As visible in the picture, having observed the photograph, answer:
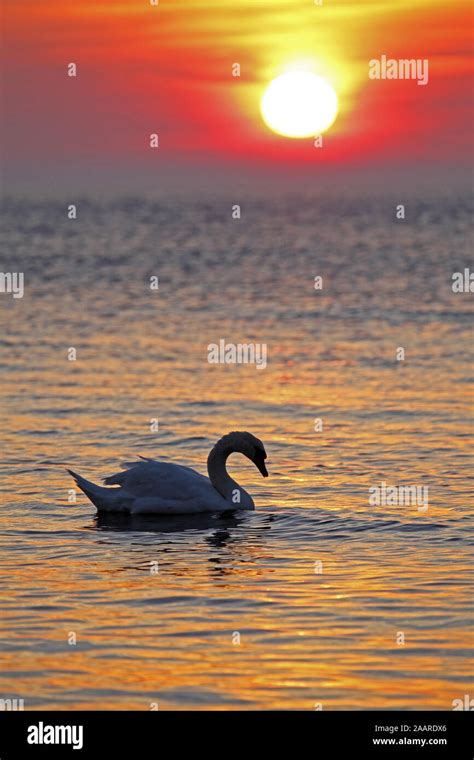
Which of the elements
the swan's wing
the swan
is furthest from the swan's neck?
the swan's wing

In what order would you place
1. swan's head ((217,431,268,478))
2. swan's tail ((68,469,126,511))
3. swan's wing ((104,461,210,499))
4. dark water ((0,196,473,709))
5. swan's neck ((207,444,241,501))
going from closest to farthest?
1. dark water ((0,196,473,709))
2. swan's tail ((68,469,126,511))
3. swan's wing ((104,461,210,499))
4. swan's neck ((207,444,241,501))
5. swan's head ((217,431,268,478))

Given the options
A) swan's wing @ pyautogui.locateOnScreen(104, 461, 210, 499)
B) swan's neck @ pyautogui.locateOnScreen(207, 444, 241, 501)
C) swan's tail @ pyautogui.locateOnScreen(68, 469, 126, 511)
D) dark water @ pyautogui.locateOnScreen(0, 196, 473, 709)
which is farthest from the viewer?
swan's neck @ pyautogui.locateOnScreen(207, 444, 241, 501)

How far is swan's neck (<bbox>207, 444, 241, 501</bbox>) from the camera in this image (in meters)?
17.3

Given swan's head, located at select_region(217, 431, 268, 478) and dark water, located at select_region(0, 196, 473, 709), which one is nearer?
dark water, located at select_region(0, 196, 473, 709)

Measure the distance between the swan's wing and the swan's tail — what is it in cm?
23

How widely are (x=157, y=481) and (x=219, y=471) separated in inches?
34.7

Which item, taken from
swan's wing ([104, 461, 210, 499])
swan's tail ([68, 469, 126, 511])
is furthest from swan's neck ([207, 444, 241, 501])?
swan's tail ([68, 469, 126, 511])

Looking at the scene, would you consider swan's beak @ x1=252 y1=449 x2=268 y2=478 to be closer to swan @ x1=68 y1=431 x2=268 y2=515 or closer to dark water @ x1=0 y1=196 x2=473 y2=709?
dark water @ x1=0 y1=196 x2=473 y2=709

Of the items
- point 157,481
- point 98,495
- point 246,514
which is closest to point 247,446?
point 246,514

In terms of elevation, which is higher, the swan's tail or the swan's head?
the swan's head

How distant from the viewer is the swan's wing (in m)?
16.9

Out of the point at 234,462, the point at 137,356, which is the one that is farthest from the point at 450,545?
the point at 137,356

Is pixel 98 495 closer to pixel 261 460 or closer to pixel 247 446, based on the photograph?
pixel 247 446

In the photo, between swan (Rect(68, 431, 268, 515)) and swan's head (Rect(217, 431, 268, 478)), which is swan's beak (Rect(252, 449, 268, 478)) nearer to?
swan's head (Rect(217, 431, 268, 478))
